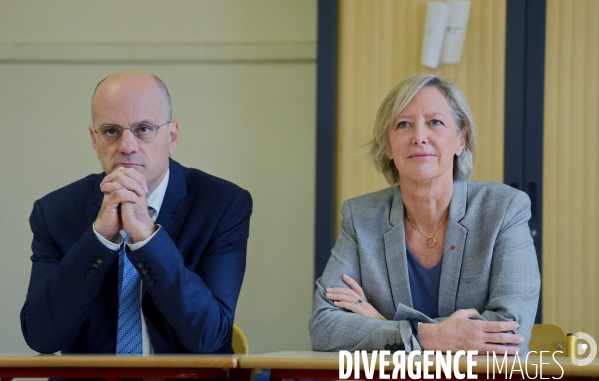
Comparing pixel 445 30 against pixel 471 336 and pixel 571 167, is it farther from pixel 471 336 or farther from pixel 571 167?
pixel 471 336

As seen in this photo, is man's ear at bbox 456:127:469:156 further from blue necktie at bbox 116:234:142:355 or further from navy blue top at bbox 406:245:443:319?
blue necktie at bbox 116:234:142:355

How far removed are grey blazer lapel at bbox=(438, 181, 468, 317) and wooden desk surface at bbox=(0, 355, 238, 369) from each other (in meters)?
0.91

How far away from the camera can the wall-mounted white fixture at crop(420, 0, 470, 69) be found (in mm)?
3418

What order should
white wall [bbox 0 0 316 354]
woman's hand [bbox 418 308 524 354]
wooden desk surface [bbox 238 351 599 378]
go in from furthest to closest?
white wall [bbox 0 0 316 354], woman's hand [bbox 418 308 524 354], wooden desk surface [bbox 238 351 599 378]

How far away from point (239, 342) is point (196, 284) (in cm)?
45

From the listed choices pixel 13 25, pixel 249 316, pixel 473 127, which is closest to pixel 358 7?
pixel 473 127

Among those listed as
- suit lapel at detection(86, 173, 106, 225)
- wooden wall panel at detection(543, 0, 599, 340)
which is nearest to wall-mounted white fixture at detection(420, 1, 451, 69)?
wooden wall panel at detection(543, 0, 599, 340)

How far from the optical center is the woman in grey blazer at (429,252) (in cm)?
215

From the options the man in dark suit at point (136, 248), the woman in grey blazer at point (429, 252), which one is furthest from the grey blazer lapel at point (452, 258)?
the man in dark suit at point (136, 248)

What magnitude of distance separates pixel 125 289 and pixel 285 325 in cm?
202

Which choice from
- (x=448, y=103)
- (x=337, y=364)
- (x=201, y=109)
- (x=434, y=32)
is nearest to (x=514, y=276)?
(x=448, y=103)

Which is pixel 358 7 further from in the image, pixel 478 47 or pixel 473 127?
pixel 473 127

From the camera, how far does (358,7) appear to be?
3502 millimetres

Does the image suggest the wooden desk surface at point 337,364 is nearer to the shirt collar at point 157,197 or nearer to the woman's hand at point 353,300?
the woman's hand at point 353,300
